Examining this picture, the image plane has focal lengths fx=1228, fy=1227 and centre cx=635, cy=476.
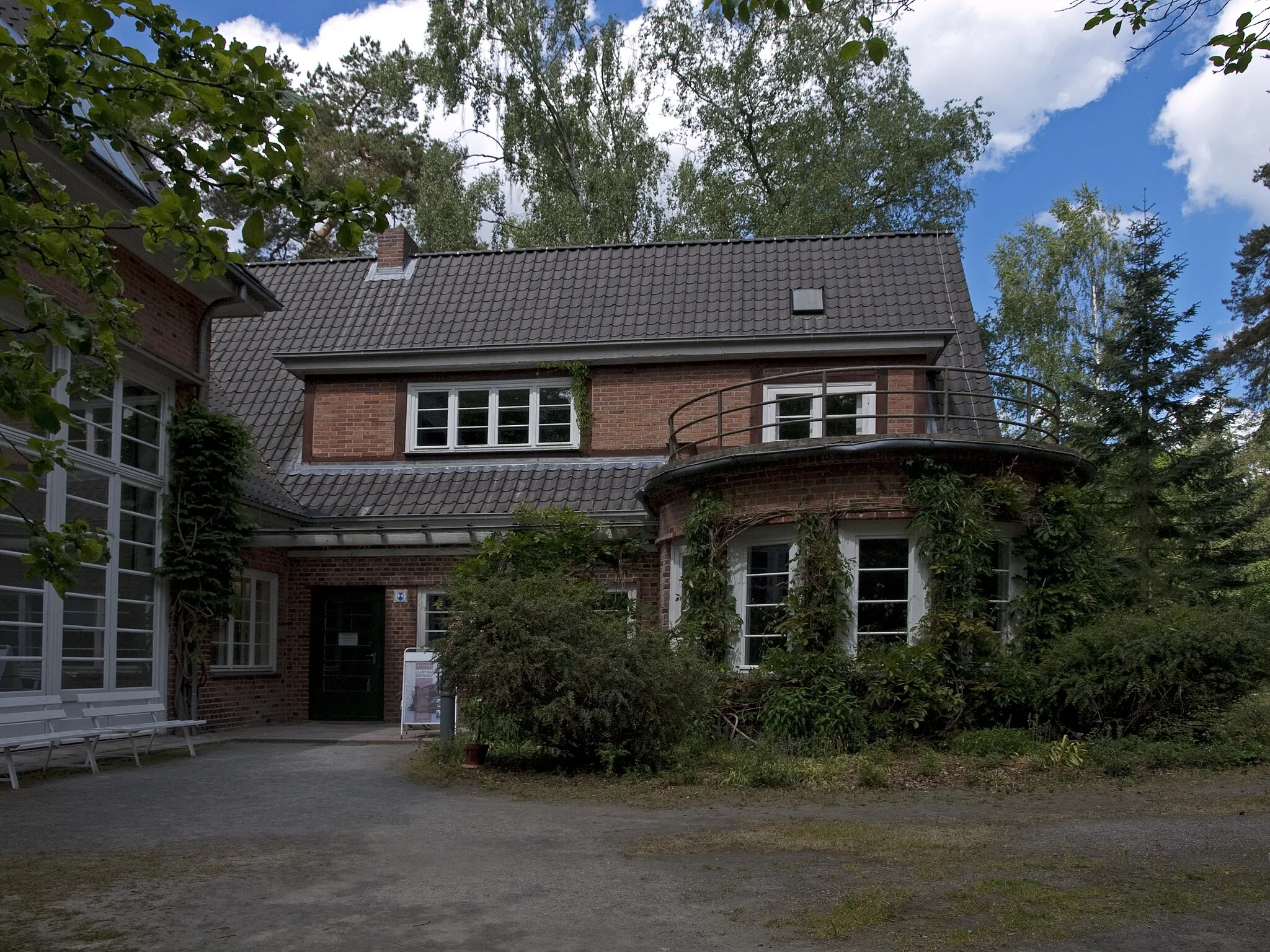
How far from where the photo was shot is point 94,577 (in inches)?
530

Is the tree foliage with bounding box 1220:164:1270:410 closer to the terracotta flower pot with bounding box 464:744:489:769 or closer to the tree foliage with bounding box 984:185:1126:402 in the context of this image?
the tree foliage with bounding box 984:185:1126:402

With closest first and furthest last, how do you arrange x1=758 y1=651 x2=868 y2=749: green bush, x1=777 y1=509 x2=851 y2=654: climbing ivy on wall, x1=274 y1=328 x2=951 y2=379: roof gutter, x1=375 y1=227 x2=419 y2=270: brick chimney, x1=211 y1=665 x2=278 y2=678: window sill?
x1=758 y1=651 x2=868 y2=749: green bush, x1=777 y1=509 x2=851 y2=654: climbing ivy on wall, x1=211 y1=665 x2=278 y2=678: window sill, x1=274 y1=328 x2=951 y2=379: roof gutter, x1=375 y1=227 x2=419 y2=270: brick chimney

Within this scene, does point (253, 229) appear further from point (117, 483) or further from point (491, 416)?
point (491, 416)

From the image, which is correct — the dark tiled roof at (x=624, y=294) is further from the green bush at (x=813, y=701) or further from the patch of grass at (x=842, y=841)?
the patch of grass at (x=842, y=841)

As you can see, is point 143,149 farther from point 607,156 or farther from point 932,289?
point 607,156

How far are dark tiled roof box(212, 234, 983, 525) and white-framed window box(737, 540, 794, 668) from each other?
3.59m

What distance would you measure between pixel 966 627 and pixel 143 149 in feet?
31.1

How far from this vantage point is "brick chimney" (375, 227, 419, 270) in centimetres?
2170

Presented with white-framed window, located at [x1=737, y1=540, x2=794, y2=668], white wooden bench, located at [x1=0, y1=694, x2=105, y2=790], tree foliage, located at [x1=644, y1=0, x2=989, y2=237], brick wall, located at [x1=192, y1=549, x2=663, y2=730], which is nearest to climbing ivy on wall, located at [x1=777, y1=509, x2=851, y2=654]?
white-framed window, located at [x1=737, y1=540, x2=794, y2=668]

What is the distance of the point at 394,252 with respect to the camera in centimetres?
2180

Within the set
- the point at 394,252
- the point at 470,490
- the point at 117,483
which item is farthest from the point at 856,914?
the point at 394,252

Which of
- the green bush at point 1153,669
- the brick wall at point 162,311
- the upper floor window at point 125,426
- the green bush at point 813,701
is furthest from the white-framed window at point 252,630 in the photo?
the green bush at point 1153,669

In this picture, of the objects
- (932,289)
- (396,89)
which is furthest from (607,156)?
(932,289)

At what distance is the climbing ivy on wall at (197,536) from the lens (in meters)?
14.9
